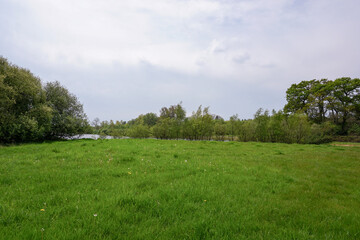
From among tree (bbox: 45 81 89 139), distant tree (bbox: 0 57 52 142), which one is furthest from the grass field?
tree (bbox: 45 81 89 139)

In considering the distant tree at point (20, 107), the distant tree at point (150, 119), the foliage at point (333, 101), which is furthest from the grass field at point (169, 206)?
the distant tree at point (150, 119)

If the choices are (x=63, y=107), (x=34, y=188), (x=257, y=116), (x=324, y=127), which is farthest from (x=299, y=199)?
(x=324, y=127)

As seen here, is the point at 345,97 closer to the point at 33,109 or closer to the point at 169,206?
the point at 169,206

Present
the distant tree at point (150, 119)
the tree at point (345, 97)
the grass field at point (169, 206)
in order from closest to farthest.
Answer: the grass field at point (169, 206)
the tree at point (345, 97)
the distant tree at point (150, 119)

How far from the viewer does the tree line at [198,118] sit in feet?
72.6

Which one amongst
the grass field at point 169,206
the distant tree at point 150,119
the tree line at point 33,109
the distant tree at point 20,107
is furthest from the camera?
the distant tree at point 150,119

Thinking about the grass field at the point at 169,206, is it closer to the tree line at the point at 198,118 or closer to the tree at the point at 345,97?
the tree line at the point at 198,118

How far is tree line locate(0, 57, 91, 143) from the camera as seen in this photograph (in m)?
21.2

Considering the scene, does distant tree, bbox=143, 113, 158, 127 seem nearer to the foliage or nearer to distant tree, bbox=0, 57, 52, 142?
the foliage

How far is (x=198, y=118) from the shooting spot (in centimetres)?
4769

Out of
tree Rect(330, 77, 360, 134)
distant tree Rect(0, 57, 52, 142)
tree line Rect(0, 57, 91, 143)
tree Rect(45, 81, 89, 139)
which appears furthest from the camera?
tree Rect(330, 77, 360, 134)

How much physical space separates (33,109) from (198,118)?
35690 millimetres

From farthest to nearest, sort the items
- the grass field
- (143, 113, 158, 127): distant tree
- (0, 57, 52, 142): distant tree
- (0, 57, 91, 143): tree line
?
1. (143, 113, 158, 127): distant tree
2. (0, 57, 91, 143): tree line
3. (0, 57, 52, 142): distant tree
4. the grass field

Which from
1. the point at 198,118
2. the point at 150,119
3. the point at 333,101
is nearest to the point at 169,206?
the point at 198,118
